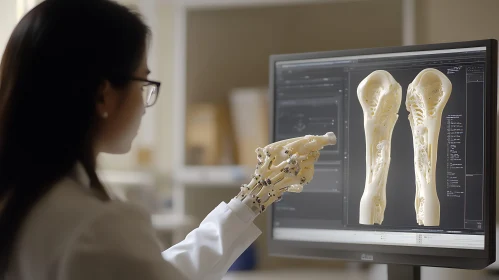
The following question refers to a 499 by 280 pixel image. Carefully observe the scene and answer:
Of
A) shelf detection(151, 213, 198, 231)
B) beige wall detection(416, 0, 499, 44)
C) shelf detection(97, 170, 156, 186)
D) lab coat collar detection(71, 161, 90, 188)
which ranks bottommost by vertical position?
shelf detection(151, 213, 198, 231)

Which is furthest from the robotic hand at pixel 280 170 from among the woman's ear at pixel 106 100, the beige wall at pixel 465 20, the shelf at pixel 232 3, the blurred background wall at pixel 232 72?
the shelf at pixel 232 3

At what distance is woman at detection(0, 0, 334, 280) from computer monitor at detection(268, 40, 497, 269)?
1.48 feet

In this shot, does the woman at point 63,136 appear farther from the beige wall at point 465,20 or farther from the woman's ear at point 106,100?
the beige wall at point 465,20

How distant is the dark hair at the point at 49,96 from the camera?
0.84 metres

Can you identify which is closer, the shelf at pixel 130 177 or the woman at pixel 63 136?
the woman at pixel 63 136

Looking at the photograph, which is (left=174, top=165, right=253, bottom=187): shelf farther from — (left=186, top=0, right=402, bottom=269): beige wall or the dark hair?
the dark hair

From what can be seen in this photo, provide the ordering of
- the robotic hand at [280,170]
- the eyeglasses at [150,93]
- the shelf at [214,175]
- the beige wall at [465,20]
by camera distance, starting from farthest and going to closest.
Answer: the shelf at [214,175] → the beige wall at [465,20] → the robotic hand at [280,170] → the eyeglasses at [150,93]

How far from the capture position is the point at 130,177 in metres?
2.20

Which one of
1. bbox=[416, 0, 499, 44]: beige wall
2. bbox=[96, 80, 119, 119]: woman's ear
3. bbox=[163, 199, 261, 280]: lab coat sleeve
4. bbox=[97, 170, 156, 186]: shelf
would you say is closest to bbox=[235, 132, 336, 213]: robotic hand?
bbox=[163, 199, 261, 280]: lab coat sleeve

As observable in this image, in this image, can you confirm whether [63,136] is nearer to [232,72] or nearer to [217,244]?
[217,244]

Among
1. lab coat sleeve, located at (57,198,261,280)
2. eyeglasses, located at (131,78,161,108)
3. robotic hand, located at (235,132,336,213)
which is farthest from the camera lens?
robotic hand, located at (235,132,336,213)

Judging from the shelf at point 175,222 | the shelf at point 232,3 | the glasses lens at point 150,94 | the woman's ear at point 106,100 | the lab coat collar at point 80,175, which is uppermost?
the shelf at point 232,3

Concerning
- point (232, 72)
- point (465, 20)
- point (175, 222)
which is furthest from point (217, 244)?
point (232, 72)

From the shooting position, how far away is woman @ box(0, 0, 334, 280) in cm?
80
